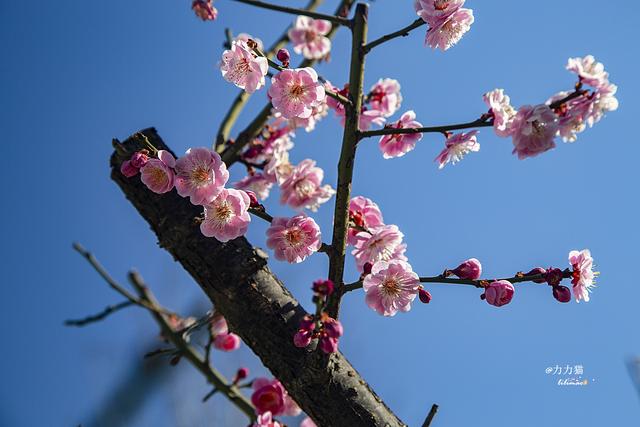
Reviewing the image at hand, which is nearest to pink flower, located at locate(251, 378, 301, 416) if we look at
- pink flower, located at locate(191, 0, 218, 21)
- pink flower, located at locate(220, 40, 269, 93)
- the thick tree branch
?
the thick tree branch

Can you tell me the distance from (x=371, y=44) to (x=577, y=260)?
859 mm

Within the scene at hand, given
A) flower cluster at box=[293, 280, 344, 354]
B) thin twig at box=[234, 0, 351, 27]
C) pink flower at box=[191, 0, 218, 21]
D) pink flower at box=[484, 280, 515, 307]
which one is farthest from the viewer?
pink flower at box=[191, 0, 218, 21]

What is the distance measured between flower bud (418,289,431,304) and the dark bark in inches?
11.4

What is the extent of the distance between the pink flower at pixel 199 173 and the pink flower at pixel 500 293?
78 cm

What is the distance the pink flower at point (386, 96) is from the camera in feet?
6.70

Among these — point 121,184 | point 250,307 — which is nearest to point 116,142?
point 121,184

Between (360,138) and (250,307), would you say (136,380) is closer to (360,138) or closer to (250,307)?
(250,307)

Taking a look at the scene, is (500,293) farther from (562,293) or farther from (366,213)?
(366,213)

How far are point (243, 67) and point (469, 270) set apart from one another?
84 centimetres

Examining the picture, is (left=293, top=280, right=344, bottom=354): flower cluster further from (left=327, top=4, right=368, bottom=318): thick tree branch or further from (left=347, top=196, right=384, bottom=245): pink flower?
(left=347, top=196, right=384, bottom=245): pink flower

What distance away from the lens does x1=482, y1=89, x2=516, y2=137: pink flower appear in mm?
1357

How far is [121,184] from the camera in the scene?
1711 mm

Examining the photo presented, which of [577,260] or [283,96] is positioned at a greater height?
[577,260]

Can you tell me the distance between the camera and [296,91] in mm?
1499
